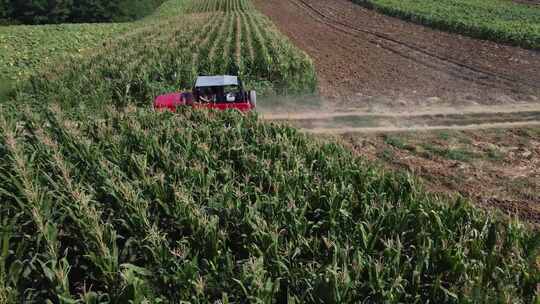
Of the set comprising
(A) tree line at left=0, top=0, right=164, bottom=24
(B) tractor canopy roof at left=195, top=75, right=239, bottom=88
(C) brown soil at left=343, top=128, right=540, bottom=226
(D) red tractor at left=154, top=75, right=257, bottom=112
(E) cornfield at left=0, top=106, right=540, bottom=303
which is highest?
(A) tree line at left=0, top=0, right=164, bottom=24

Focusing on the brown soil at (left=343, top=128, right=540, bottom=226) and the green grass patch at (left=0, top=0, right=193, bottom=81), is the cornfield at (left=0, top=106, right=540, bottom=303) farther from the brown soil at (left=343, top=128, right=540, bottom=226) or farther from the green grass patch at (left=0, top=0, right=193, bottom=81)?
the green grass patch at (left=0, top=0, right=193, bottom=81)

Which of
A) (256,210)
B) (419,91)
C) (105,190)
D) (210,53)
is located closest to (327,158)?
(256,210)

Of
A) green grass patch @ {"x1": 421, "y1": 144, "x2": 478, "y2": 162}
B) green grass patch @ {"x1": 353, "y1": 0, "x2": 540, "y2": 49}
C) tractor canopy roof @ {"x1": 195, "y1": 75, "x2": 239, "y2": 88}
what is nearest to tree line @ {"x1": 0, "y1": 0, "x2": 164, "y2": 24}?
green grass patch @ {"x1": 353, "y1": 0, "x2": 540, "y2": 49}

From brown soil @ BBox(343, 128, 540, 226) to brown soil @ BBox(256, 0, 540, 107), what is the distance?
3.71m

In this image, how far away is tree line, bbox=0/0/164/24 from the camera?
158 feet

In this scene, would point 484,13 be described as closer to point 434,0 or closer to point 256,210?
point 434,0

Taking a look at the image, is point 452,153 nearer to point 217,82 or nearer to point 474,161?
point 474,161

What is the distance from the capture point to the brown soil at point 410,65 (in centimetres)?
1862

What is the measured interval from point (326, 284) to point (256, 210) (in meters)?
2.06

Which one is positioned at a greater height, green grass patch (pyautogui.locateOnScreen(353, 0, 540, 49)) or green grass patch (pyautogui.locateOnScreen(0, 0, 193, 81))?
green grass patch (pyautogui.locateOnScreen(353, 0, 540, 49))

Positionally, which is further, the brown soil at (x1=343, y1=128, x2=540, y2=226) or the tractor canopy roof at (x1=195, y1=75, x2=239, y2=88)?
the tractor canopy roof at (x1=195, y1=75, x2=239, y2=88)

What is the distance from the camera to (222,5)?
54.1 meters

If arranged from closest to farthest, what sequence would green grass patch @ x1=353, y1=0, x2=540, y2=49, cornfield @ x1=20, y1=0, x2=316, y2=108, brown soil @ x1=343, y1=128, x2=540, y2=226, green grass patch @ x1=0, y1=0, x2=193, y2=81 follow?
brown soil @ x1=343, y1=128, x2=540, y2=226, cornfield @ x1=20, y1=0, x2=316, y2=108, green grass patch @ x1=0, y1=0, x2=193, y2=81, green grass patch @ x1=353, y1=0, x2=540, y2=49

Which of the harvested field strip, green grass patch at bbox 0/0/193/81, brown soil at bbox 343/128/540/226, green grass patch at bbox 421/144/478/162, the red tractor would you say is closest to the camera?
brown soil at bbox 343/128/540/226
